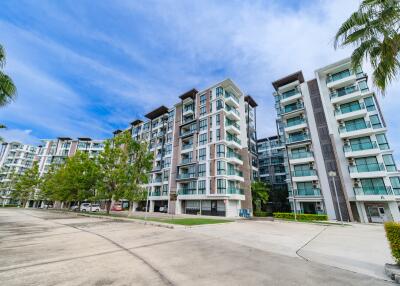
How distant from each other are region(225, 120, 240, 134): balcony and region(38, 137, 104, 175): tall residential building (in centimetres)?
5810

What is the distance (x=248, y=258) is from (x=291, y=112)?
123 ft

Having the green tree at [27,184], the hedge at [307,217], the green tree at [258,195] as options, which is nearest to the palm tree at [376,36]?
the hedge at [307,217]

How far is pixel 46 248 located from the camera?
27.2 ft

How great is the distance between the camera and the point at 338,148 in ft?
107

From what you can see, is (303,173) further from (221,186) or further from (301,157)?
(221,186)

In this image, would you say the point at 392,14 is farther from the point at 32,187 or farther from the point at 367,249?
the point at 32,187

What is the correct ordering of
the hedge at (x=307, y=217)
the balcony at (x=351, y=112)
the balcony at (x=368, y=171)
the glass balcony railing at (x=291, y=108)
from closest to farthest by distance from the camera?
1. the balcony at (x=368, y=171)
2. the hedge at (x=307, y=217)
3. the balcony at (x=351, y=112)
4. the glass balcony railing at (x=291, y=108)

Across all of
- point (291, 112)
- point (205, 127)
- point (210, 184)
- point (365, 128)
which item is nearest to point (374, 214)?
point (365, 128)

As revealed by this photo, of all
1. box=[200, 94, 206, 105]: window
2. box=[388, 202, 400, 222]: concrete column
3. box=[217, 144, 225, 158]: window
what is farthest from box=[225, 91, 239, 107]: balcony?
box=[388, 202, 400, 222]: concrete column

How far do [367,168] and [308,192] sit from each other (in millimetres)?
9334

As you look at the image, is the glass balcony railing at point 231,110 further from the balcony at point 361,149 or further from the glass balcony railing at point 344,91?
the balcony at point 361,149

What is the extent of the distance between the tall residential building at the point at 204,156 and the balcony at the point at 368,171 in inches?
711

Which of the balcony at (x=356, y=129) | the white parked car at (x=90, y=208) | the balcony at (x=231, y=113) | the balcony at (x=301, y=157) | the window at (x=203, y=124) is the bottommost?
the white parked car at (x=90, y=208)

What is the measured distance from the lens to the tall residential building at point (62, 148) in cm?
7519
